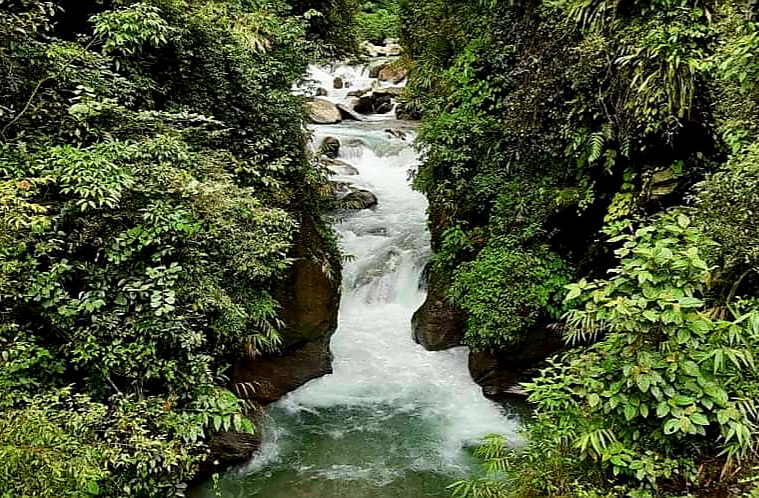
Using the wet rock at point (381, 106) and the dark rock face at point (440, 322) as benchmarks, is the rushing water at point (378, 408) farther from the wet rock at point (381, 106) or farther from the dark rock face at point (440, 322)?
the wet rock at point (381, 106)

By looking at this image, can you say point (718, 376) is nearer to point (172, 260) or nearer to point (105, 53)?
point (172, 260)

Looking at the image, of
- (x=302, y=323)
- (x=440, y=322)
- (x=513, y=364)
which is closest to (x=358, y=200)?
(x=440, y=322)

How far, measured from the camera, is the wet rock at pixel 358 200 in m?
10.7

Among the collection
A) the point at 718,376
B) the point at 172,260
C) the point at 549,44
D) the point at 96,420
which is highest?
the point at 549,44

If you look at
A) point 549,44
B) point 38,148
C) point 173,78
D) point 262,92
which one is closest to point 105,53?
point 173,78

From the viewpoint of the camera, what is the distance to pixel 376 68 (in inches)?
759

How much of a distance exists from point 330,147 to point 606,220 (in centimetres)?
769

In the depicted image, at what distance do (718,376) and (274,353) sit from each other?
4.77m

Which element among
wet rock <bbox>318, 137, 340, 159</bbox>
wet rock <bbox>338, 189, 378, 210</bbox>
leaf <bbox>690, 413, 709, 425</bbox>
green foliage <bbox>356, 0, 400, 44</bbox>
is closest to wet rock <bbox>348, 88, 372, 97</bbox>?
wet rock <bbox>318, 137, 340, 159</bbox>

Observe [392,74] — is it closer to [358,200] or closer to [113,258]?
[358,200]

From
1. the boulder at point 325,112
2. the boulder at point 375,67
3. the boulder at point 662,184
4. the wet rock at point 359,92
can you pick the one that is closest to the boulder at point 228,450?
the boulder at point 662,184

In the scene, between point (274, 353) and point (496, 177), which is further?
point (496, 177)

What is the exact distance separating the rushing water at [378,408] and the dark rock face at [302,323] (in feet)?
0.73

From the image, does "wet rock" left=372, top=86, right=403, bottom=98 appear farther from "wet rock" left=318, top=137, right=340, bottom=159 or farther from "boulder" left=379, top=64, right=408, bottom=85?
"wet rock" left=318, top=137, right=340, bottom=159
